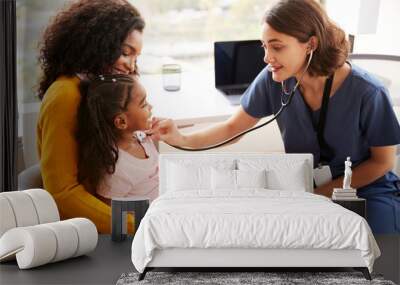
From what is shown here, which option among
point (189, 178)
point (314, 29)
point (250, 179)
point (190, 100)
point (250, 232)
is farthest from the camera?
point (190, 100)

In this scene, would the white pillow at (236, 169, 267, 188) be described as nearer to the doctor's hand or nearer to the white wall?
the doctor's hand

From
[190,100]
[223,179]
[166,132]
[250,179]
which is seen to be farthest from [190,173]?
[190,100]

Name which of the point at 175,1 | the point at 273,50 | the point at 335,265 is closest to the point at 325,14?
the point at 273,50

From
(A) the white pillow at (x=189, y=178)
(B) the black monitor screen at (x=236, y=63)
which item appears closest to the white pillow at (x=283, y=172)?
(A) the white pillow at (x=189, y=178)

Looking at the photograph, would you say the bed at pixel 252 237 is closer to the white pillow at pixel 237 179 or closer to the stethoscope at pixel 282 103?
the white pillow at pixel 237 179

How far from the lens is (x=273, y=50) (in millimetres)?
7363

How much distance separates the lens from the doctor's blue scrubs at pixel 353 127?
726 cm

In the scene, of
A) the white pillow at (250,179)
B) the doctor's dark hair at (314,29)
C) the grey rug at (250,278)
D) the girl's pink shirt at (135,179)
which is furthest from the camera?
the girl's pink shirt at (135,179)

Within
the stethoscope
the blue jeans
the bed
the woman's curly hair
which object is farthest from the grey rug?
the woman's curly hair

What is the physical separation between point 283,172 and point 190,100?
3.72 feet

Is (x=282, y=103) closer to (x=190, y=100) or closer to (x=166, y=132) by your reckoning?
(x=190, y=100)

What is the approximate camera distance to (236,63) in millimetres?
7488

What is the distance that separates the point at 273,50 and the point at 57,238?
2.70 meters

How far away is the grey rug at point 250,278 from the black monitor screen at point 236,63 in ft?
7.51
